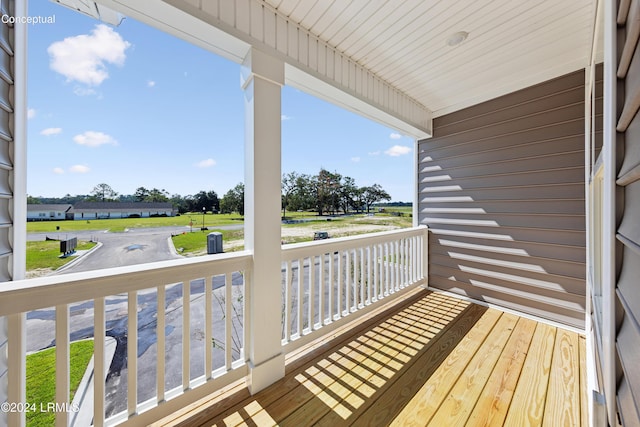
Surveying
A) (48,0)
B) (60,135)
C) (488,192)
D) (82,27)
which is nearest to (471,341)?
(488,192)

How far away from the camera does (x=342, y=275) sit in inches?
99.7

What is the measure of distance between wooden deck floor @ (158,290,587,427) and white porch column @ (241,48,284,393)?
221mm

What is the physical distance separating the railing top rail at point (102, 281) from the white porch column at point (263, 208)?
8.7 inches

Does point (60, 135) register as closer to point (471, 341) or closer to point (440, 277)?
point (471, 341)

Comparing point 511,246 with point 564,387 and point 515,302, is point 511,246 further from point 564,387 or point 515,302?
point 564,387

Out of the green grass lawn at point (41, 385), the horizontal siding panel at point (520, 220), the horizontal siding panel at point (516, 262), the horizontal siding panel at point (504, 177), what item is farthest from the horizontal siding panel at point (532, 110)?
the green grass lawn at point (41, 385)

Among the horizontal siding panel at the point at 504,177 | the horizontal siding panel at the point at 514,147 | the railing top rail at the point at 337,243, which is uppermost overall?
the horizontal siding panel at the point at 514,147

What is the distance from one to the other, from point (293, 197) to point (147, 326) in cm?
125

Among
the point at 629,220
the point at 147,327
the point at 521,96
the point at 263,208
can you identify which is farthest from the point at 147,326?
the point at 521,96

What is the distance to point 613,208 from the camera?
0.53 metres

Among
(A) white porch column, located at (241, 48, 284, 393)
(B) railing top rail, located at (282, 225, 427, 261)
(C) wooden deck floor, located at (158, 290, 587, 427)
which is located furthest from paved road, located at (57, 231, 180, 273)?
(C) wooden deck floor, located at (158, 290, 587, 427)

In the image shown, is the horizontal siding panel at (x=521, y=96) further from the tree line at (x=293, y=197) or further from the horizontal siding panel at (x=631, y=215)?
the horizontal siding panel at (x=631, y=215)

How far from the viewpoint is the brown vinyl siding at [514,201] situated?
2.43 meters

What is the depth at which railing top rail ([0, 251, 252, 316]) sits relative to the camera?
1072 mm
